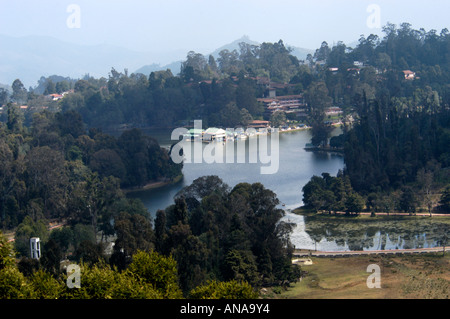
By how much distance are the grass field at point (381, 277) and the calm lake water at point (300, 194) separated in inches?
58.4

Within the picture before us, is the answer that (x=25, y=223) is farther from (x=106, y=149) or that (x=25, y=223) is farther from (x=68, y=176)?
(x=106, y=149)

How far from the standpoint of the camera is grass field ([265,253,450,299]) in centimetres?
1134

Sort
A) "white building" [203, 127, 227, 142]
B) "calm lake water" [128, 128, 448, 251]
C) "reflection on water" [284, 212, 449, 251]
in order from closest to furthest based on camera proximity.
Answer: "reflection on water" [284, 212, 449, 251]
"calm lake water" [128, 128, 448, 251]
"white building" [203, 127, 227, 142]

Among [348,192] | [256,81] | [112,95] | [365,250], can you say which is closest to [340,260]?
[365,250]

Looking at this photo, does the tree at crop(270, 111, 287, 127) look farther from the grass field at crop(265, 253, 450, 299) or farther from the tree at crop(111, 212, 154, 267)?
the tree at crop(111, 212, 154, 267)

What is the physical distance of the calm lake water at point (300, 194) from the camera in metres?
15.7

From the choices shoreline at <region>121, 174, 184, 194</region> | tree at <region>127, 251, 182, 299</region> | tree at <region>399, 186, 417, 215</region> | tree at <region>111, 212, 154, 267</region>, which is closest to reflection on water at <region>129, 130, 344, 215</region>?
shoreline at <region>121, 174, 184, 194</region>

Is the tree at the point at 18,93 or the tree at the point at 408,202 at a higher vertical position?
the tree at the point at 18,93

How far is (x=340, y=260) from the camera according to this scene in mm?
14039

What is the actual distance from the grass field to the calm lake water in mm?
1484

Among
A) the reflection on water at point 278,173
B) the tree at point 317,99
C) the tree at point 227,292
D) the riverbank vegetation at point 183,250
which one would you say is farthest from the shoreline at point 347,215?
the tree at point 317,99

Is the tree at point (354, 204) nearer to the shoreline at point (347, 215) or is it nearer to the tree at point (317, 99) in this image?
the shoreline at point (347, 215)

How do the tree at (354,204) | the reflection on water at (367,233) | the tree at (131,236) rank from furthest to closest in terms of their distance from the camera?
the tree at (354,204) < the reflection on water at (367,233) < the tree at (131,236)
